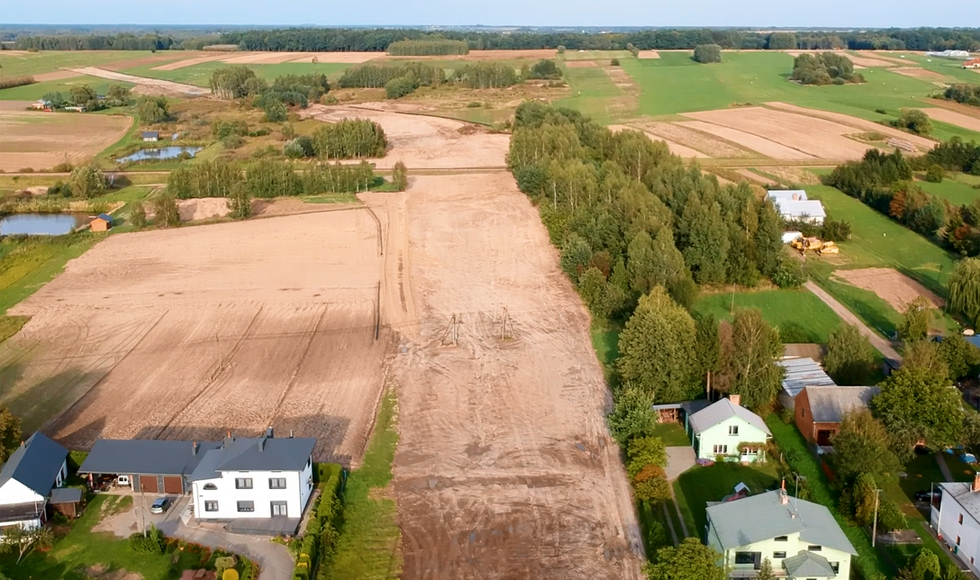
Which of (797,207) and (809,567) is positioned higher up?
(797,207)

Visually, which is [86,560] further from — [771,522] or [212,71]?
[212,71]

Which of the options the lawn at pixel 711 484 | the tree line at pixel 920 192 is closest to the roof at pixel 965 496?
the lawn at pixel 711 484

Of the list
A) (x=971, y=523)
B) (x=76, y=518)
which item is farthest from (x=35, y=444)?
(x=971, y=523)

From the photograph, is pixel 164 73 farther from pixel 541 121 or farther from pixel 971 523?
pixel 971 523

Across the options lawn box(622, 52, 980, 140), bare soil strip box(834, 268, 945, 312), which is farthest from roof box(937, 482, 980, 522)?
lawn box(622, 52, 980, 140)

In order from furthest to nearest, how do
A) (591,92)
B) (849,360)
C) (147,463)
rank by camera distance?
1. (591,92)
2. (849,360)
3. (147,463)

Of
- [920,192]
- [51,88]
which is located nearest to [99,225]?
[920,192]

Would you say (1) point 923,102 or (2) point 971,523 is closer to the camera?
Result: (2) point 971,523

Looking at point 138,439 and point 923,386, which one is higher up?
point 923,386
